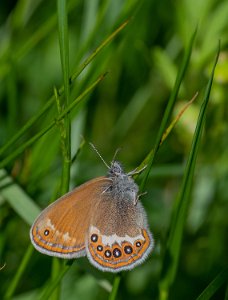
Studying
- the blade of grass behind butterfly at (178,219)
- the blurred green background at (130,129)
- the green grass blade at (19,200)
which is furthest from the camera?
the blurred green background at (130,129)

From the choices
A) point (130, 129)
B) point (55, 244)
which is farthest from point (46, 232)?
point (130, 129)

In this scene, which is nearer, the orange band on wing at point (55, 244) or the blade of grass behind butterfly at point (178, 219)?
the blade of grass behind butterfly at point (178, 219)

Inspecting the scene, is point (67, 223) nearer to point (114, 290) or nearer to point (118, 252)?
point (118, 252)

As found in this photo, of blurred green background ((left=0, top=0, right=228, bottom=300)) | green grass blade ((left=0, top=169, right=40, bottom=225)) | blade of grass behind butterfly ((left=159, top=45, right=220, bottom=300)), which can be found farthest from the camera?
blurred green background ((left=0, top=0, right=228, bottom=300))

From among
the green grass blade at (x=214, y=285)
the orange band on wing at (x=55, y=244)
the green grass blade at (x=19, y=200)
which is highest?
the green grass blade at (x=19, y=200)

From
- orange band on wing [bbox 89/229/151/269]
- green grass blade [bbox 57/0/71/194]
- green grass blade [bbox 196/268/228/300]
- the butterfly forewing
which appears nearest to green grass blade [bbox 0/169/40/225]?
the butterfly forewing

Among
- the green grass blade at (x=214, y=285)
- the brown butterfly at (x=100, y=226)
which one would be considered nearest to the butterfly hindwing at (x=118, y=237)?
the brown butterfly at (x=100, y=226)

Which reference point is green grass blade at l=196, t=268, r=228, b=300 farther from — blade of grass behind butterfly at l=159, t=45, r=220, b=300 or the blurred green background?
the blurred green background

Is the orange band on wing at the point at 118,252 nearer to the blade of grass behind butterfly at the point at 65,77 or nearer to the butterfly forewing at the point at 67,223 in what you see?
the butterfly forewing at the point at 67,223

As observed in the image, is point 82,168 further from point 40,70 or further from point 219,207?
point 40,70
